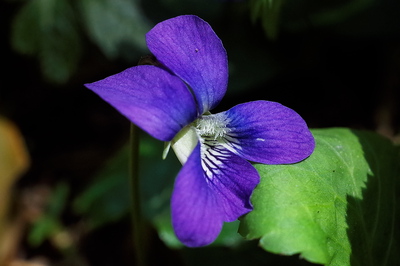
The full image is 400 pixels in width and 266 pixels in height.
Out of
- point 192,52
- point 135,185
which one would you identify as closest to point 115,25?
point 135,185

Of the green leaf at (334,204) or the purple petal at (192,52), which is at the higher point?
the purple petal at (192,52)

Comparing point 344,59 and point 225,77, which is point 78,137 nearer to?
point 344,59

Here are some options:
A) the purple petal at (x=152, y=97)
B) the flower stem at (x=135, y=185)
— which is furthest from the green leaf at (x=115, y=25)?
the purple petal at (x=152, y=97)

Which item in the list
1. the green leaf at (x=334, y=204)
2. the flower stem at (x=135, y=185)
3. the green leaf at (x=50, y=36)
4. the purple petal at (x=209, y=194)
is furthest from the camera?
the green leaf at (x=50, y=36)

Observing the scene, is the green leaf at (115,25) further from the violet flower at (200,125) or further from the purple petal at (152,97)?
the purple petal at (152,97)

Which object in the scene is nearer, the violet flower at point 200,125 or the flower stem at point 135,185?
the violet flower at point 200,125

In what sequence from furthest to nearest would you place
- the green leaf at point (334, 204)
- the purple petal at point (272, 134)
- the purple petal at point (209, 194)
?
1. the purple petal at point (272, 134)
2. the green leaf at point (334, 204)
3. the purple petal at point (209, 194)

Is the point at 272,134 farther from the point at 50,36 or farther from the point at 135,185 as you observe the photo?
the point at 50,36
